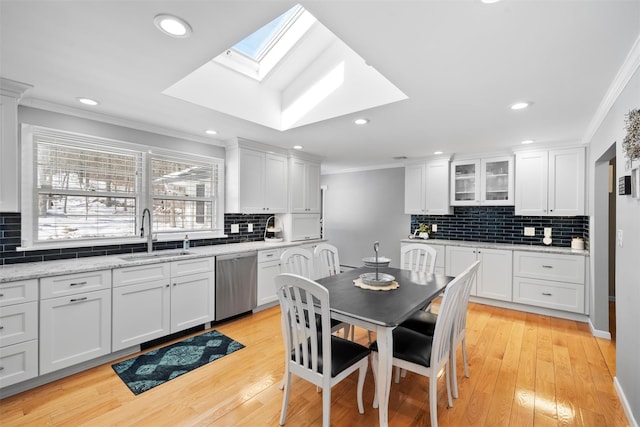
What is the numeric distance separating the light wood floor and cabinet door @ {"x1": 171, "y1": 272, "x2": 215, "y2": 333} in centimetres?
69

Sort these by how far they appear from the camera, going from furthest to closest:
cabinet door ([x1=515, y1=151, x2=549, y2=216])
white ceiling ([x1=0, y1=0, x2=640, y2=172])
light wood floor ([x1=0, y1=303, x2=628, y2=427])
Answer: cabinet door ([x1=515, y1=151, x2=549, y2=216]) < light wood floor ([x1=0, y1=303, x2=628, y2=427]) < white ceiling ([x1=0, y1=0, x2=640, y2=172])

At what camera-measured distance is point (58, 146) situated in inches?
108

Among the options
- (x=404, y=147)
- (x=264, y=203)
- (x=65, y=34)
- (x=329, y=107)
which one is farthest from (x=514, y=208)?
(x=65, y=34)

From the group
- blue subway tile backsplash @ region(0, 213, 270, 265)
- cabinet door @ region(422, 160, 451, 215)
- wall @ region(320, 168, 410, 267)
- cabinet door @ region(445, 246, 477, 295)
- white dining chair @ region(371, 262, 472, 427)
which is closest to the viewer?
white dining chair @ region(371, 262, 472, 427)

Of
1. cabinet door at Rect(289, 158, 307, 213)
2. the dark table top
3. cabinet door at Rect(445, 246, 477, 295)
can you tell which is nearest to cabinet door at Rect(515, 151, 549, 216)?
cabinet door at Rect(445, 246, 477, 295)

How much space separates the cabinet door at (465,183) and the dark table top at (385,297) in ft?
7.69

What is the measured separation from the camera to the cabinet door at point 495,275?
404cm

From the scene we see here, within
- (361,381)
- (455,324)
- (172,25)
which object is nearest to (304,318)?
(361,381)

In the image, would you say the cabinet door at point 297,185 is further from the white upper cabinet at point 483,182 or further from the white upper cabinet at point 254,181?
the white upper cabinet at point 483,182

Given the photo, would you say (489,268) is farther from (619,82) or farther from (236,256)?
(236,256)

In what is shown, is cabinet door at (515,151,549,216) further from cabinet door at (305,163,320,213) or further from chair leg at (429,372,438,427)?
chair leg at (429,372,438,427)

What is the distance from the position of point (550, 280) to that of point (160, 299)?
182 inches

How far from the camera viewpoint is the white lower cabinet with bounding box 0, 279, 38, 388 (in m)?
2.04

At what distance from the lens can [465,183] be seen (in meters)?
4.66
